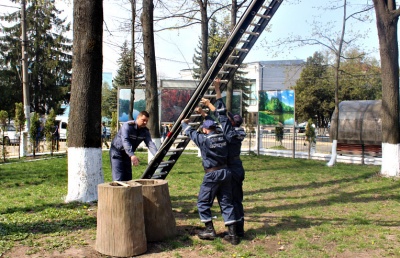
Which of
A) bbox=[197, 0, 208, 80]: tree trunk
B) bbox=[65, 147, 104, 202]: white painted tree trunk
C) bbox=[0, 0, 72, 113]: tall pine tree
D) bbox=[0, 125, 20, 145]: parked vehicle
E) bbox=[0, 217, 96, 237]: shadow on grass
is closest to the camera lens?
bbox=[0, 217, 96, 237]: shadow on grass

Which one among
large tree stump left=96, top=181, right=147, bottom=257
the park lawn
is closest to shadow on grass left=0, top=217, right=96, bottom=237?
the park lawn

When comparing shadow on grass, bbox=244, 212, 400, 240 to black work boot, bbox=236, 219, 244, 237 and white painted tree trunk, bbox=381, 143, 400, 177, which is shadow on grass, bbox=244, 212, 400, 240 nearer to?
black work boot, bbox=236, 219, 244, 237

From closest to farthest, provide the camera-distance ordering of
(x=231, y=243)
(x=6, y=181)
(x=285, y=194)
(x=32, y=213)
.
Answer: (x=231, y=243) → (x=32, y=213) → (x=285, y=194) → (x=6, y=181)

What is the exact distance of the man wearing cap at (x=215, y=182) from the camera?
541cm

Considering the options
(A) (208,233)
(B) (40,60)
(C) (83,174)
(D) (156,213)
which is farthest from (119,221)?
(B) (40,60)

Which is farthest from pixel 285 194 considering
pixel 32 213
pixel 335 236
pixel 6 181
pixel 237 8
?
pixel 237 8

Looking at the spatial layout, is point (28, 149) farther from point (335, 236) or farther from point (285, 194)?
point (335, 236)

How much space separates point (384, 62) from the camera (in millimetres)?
11812

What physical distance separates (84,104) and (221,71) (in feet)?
8.70

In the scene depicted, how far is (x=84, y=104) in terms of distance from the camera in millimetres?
7156

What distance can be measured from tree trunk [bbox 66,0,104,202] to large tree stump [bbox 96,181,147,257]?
246 centimetres

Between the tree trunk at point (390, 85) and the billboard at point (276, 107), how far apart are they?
677 centimetres

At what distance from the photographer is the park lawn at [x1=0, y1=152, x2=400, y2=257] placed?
5113mm

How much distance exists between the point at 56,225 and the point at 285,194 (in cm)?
533
